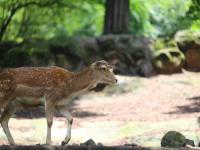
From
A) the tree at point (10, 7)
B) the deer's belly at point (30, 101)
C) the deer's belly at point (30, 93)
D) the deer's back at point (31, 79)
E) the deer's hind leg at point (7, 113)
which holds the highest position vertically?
the tree at point (10, 7)

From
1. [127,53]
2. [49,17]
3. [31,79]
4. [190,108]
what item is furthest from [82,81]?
[49,17]

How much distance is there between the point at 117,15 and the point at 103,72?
1325 cm

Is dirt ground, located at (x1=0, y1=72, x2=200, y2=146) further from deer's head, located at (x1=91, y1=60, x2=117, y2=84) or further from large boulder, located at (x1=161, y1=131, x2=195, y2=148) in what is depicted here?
deer's head, located at (x1=91, y1=60, x2=117, y2=84)

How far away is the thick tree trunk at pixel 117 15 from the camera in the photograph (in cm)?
2281

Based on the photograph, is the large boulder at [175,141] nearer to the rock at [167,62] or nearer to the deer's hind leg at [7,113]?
the deer's hind leg at [7,113]

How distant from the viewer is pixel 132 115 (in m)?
16.4

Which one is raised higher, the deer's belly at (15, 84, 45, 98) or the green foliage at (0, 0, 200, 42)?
the green foliage at (0, 0, 200, 42)

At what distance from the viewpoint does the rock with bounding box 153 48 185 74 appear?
22094 millimetres

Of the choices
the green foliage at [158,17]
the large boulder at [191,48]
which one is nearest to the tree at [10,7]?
the green foliage at [158,17]

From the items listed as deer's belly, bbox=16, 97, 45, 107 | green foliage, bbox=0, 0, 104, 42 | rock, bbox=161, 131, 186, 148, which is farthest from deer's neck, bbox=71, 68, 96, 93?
green foliage, bbox=0, 0, 104, 42

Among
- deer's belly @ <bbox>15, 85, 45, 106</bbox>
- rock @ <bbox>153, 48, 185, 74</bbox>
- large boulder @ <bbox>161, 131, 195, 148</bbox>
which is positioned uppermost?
rock @ <bbox>153, 48, 185, 74</bbox>

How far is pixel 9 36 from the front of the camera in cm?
2914

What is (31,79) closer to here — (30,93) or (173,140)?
(30,93)

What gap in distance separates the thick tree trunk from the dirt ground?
8.79 feet
